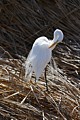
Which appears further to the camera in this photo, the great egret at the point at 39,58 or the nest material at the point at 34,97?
the great egret at the point at 39,58

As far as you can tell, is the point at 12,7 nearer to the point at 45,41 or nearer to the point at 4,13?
the point at 4,13

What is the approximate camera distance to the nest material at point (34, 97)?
226 cm

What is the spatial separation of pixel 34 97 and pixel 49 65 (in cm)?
40

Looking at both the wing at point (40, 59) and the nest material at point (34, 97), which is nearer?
the nest material at point (34, 97)

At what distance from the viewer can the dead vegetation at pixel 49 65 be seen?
7.52 feet

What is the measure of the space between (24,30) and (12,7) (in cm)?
21

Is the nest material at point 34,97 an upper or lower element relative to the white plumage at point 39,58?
lower

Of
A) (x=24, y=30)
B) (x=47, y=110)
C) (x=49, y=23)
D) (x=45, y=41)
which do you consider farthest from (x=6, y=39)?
(x=47, y=110)

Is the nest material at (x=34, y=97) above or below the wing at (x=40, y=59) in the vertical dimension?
below

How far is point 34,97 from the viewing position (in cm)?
236

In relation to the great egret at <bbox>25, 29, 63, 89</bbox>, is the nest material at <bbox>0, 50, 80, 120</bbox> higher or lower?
lower

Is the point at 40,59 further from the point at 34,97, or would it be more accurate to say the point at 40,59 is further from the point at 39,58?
the point at 34,97

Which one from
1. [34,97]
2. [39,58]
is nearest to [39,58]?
[39,58]

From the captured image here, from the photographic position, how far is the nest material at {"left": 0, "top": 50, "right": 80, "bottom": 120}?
2.26 m
